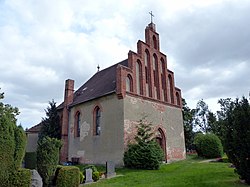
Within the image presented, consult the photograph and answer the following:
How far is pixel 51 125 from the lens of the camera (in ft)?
91.8

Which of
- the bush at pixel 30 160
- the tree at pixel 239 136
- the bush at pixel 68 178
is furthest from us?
the bush at pixel 30 160

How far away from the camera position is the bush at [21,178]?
428 inches

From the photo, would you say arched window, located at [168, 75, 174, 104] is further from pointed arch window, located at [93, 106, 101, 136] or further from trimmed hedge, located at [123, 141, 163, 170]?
trimmed hedge, located at [123, 141, 163, 170]

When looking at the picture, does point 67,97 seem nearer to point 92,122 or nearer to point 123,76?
point 92,122

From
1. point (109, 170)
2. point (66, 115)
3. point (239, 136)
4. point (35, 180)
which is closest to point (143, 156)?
Result: point (109, 170)

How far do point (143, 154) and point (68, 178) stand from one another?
723cm

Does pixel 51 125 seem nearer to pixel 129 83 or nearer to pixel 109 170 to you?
pixel 129 83

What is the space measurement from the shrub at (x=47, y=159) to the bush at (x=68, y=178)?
1.99ft

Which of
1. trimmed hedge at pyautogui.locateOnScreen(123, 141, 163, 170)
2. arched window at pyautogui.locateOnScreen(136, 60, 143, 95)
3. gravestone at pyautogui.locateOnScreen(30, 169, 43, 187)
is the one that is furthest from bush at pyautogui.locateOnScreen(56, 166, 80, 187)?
arched window at pyautogui.locateOnScreen(136, 60, 143, 95)

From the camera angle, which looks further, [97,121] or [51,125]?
[51,125]

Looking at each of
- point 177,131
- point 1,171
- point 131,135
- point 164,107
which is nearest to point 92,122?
point 131,135

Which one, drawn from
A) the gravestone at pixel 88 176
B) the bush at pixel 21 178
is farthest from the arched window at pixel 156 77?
the bush at pixel 21 178

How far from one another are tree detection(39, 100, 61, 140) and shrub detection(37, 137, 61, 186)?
13.7 meters

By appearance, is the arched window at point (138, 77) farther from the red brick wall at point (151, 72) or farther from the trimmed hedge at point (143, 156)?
the trimmed hedge at point (143, 156)
